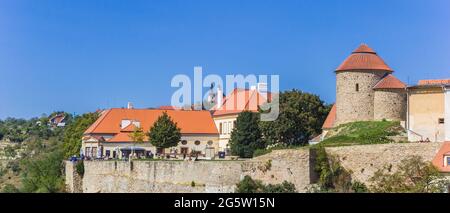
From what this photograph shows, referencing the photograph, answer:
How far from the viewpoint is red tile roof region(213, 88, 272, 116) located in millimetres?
57062

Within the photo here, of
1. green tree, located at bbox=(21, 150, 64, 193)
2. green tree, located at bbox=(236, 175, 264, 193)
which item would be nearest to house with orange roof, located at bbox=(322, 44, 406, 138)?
green tree, located at bbox=(236, 175, 264, 193)

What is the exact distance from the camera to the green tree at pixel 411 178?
28000mm

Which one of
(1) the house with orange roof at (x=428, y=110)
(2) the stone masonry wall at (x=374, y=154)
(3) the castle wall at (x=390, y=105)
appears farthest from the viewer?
(3) the castle wall at (x=390, y=105)

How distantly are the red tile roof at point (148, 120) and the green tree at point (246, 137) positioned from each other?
383 inches

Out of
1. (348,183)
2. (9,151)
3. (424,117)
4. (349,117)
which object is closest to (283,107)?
(349,117)

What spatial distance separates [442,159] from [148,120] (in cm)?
3542

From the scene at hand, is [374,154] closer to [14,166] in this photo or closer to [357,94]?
[357,94]

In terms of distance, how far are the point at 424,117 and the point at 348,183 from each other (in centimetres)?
603

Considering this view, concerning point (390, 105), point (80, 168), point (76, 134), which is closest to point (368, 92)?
point (390, 105)

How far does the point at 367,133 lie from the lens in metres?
36.5

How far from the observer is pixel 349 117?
130ft

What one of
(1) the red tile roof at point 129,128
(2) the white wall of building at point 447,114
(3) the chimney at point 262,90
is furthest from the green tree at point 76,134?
(2) the white wall of building at point 447,114

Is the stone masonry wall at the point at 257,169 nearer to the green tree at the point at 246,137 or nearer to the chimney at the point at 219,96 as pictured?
the green tree at the point at 246,137
